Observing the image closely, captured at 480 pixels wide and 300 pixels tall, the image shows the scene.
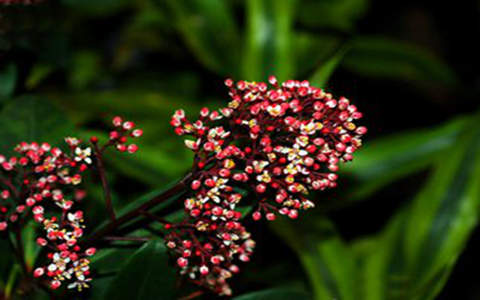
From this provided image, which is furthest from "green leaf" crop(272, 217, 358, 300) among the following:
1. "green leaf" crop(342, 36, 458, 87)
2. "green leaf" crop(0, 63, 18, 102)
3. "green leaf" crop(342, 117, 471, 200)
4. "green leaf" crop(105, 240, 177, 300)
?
"green leaf" crop(342, 36, 458, 87)

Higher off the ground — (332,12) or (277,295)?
(332,12)

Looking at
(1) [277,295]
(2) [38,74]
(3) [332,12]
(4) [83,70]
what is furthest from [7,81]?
(3) [332,12]

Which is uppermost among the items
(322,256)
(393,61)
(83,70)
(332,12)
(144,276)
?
(332,12)

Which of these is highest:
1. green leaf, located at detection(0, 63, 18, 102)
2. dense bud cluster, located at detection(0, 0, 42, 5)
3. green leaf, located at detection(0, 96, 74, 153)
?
dense bud cluster, located at detection(0, 0, 42, 5)

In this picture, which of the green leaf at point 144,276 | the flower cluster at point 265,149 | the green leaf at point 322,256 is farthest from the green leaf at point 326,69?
the green leaf at point 144,276

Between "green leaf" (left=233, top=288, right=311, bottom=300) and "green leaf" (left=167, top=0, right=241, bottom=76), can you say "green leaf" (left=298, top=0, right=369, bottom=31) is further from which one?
"green leaf" (left=233, top=288, right=311, bottom=300)

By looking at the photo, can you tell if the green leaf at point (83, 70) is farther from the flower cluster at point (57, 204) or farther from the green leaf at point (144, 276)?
the green leaf at point (144, 276)

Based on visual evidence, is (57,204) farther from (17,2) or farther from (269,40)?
(269,40)
